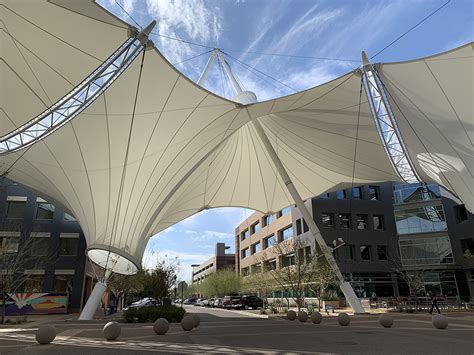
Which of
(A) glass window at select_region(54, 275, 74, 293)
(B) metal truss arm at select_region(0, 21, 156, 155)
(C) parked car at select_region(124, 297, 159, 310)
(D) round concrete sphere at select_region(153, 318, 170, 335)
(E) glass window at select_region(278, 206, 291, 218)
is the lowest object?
(D) round concrete sphere at select_region(153, 318, 170, 335)

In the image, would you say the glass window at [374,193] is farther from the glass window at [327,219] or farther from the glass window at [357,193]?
the glass window at [327,219]

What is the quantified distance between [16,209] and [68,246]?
22.4ft

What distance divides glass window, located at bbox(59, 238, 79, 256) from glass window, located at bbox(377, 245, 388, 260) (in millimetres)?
39554

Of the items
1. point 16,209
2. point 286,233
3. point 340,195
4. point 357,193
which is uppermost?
point 357,193

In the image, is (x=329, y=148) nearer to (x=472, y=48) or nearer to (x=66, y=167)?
(x=472, y=48)

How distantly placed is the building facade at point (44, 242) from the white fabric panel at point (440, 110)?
31.9m

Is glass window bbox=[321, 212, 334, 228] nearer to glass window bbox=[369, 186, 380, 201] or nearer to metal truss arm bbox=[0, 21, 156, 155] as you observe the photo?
glass window bbox=[369, 186, 380, 201]

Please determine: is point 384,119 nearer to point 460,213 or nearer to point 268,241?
point 460,213

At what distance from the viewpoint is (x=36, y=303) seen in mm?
32875

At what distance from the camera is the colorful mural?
3203 cm

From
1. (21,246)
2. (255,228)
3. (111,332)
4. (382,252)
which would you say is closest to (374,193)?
(382,252)

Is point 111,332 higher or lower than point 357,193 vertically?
lower

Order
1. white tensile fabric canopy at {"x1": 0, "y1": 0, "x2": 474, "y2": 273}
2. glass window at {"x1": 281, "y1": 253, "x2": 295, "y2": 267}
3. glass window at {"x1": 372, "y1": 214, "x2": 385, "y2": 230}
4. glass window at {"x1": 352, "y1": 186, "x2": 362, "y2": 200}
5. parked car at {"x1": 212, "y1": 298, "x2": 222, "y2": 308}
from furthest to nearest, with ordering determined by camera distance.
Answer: parked car at {"x1": 212, "y1": 298, "x2": 222, "y2": 308} < glass window at {"x1": 352, "y1": 186, "x2": 362, "y2": 200} < glass window at {"x1": 281, "y1": 253, "x2": 295, "y2": 267} < glass window at {"x1": 372, "y1": 214, "x2": 385, "y2": 230} < white tensile fabric canopy at {"x1": 0, "y1": 0, "x2": 474, "y2": 273}

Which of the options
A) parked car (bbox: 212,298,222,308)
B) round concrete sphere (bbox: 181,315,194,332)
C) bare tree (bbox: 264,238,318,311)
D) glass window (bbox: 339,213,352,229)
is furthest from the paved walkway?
parked car (bbox: 212,298,222,308)
